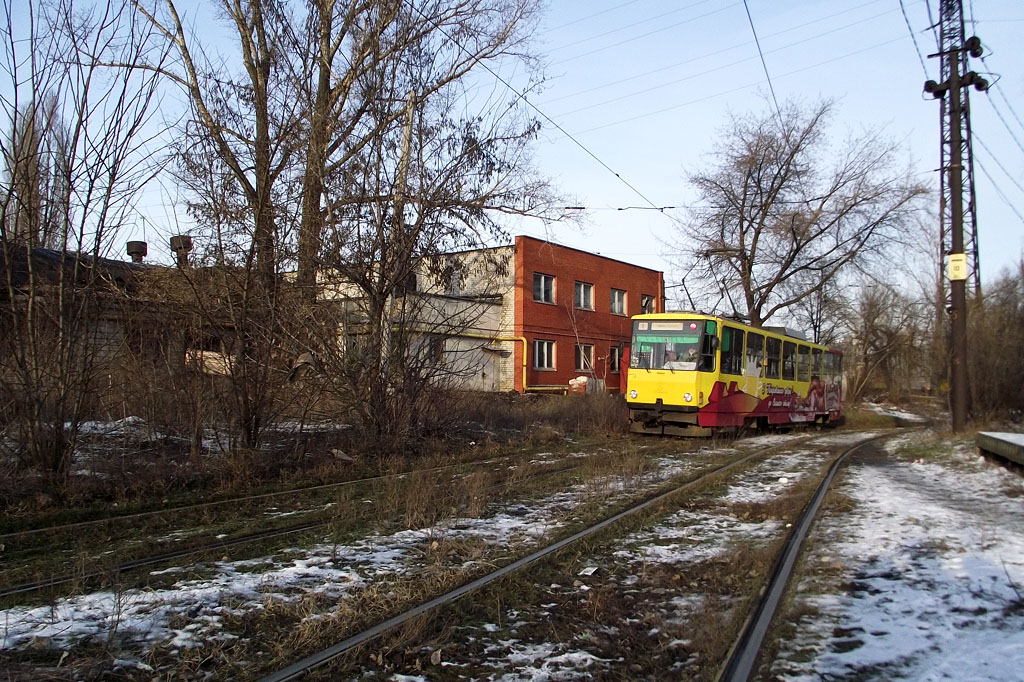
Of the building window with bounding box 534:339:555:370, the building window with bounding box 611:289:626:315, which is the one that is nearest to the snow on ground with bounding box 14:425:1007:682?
the building window with bounding box 534:339:555:370

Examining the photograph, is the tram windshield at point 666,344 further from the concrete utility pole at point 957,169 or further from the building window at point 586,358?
the building window at point 586,358

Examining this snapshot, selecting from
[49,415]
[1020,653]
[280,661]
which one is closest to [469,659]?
[280,661]

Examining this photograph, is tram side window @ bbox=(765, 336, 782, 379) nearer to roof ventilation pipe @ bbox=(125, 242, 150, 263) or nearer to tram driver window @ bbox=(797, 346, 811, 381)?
tram driver window @ bbox=(797, 346, 811, 381)

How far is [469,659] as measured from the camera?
3.87 meters

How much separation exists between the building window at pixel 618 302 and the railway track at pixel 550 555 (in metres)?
28.8

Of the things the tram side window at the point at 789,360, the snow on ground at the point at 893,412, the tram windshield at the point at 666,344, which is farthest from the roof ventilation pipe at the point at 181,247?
the snow on ground at the point at 893,412

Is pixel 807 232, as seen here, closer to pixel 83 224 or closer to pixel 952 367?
pixel 952 367

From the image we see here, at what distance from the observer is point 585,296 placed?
35031 millimetres

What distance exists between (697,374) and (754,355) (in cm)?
278

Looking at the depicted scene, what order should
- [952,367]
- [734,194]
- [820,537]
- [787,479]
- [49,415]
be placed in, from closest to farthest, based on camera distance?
[820,537]
[49,415]
[787,479]
[952,367]
[734,194]

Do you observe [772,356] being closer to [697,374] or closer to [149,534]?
[697,374]

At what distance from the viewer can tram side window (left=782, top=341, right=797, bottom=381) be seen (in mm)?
20547

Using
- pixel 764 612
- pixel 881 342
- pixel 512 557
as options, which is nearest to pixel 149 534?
pixel 512 557

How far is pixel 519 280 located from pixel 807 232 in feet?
41.2
